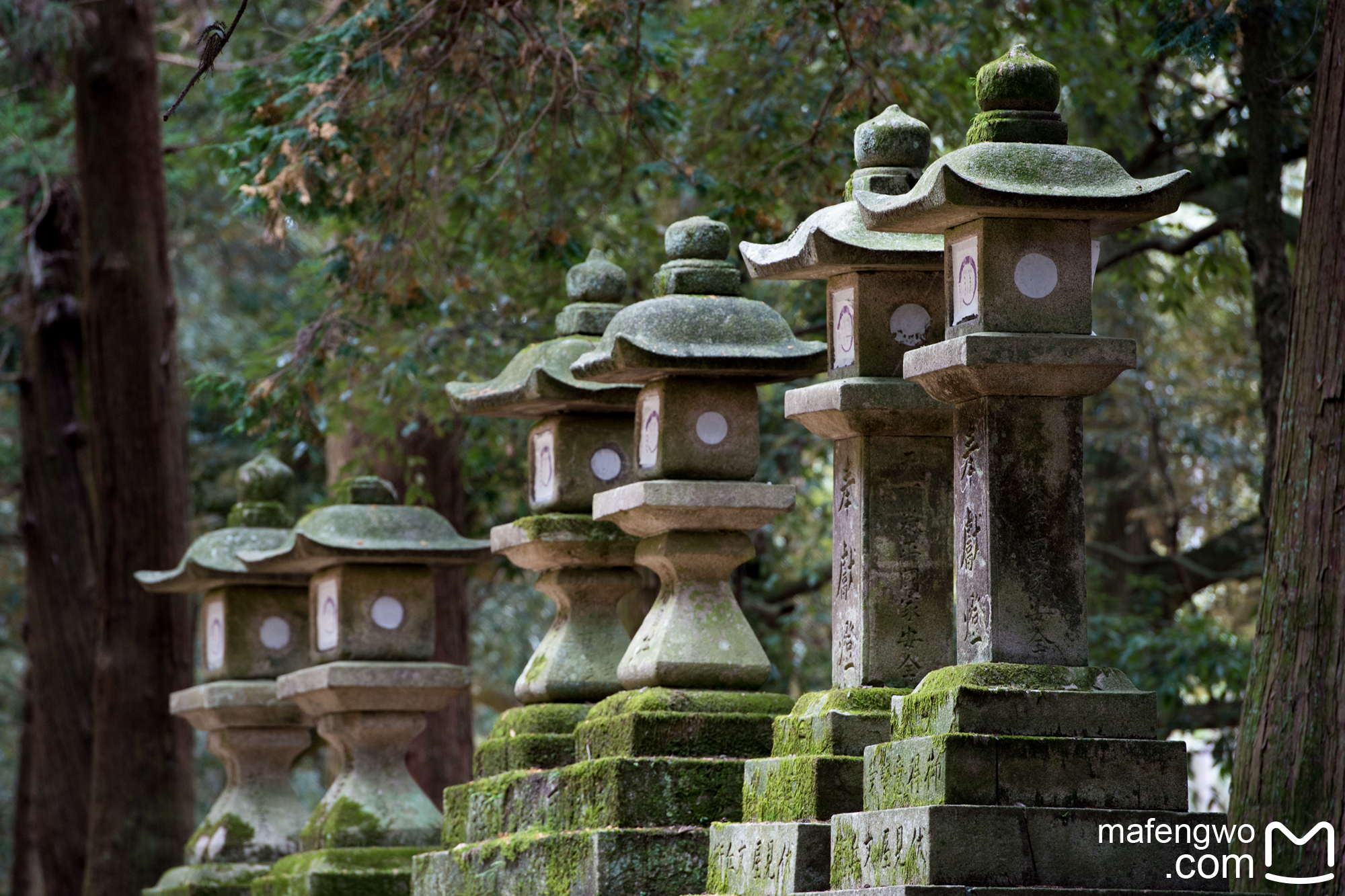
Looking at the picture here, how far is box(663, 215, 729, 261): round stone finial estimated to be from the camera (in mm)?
7422

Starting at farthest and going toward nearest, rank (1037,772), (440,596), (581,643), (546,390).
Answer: (440,596) → (581,643) → (546,390) → (1037,772)

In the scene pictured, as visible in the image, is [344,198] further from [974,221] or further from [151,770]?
[974,221]

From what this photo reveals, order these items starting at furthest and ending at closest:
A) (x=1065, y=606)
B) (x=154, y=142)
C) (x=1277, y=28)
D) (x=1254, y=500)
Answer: (x=1254, y=500), (x=154, y=142), (x=1277, y=28), (x=1065, y=606)

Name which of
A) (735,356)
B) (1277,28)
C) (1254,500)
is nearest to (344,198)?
(735,356)

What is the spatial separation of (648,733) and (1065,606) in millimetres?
1830

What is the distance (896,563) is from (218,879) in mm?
5118

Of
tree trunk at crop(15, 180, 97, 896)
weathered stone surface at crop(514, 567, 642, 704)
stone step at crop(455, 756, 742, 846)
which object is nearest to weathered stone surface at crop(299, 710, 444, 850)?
weathered stone surface at crop(514, 567, 642, 704)

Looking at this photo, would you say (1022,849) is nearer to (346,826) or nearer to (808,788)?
(808,788)

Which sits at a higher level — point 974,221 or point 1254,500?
point 974,221

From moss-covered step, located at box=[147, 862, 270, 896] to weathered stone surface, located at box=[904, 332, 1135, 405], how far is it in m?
5.73

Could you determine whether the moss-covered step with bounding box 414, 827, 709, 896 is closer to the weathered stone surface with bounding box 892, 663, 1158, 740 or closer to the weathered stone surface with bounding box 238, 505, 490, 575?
the weathered stone surface with bounding box 892, 663, 1158, 740

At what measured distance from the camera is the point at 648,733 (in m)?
6.65

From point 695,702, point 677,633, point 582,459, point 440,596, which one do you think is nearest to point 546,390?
point 582,459

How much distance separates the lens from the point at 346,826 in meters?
8.70
